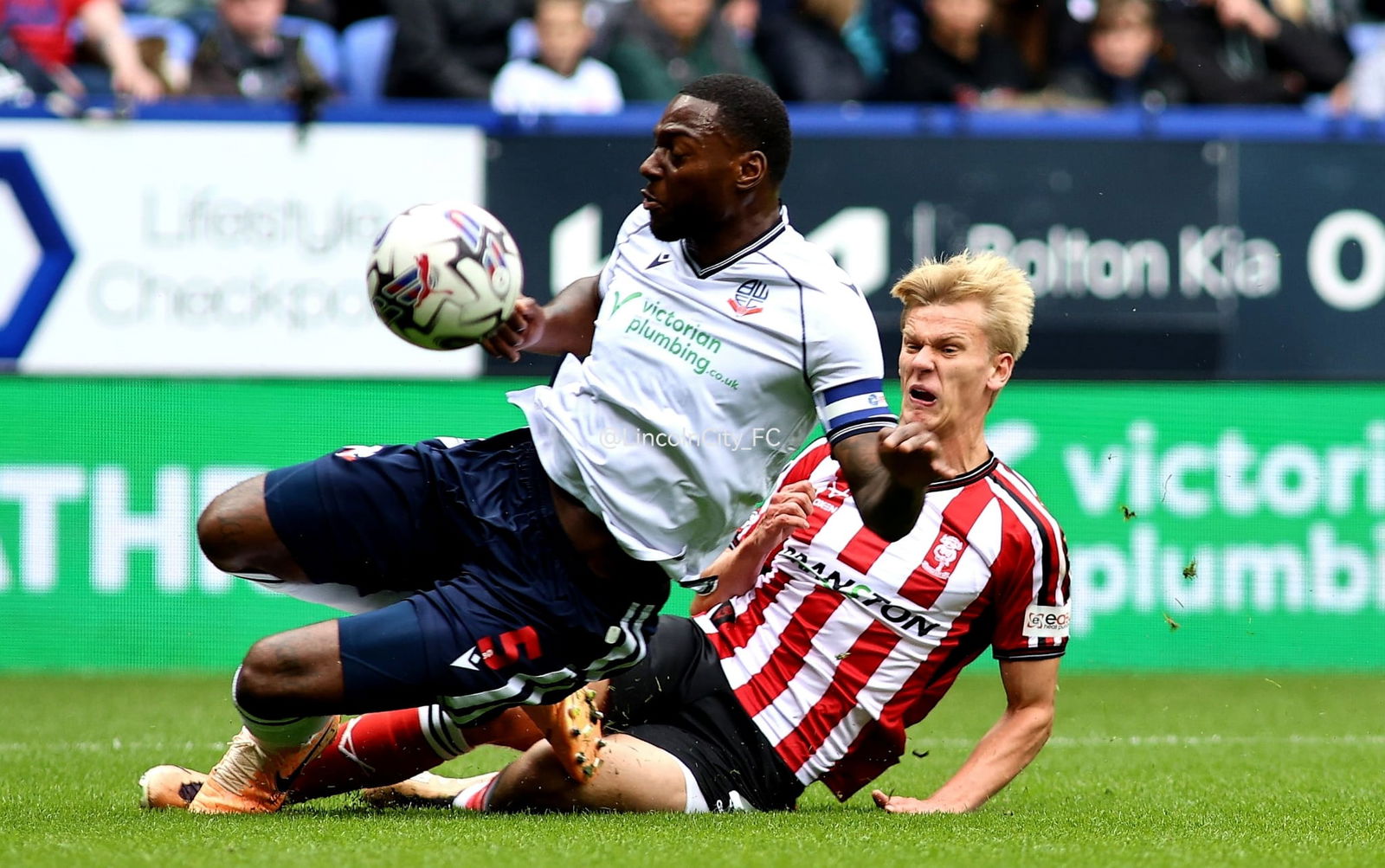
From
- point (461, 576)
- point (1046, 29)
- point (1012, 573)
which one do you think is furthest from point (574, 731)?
point (1046, 29)

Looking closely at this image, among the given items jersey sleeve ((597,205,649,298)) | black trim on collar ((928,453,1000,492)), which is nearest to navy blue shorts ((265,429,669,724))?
jersey sleeve ((597,205,649,298))

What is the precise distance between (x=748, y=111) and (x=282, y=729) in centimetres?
197

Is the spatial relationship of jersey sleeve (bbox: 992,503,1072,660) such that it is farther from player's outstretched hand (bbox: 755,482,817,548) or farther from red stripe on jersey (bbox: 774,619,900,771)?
player's outstretched hand (bbox: 755,482,817,548)

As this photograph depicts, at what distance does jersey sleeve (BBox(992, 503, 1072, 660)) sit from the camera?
4977 millimetres

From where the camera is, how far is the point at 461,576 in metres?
4.62

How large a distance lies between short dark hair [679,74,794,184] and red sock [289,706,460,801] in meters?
1.77

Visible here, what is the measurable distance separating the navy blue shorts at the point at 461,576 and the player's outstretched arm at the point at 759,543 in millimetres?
512

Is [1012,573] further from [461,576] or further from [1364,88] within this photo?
[1364,88]

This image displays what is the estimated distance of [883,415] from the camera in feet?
14.1

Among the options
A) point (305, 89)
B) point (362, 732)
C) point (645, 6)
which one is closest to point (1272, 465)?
point (645, 6)

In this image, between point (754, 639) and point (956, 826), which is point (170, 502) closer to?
point (754, 639)

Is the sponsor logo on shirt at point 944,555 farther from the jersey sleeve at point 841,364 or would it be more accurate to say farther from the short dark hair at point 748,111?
the short dark hair at point 748,111

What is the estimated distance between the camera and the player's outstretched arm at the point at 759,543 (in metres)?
5.09

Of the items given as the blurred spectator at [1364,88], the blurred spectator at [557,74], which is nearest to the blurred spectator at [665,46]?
the blurred spectator at [557,74]
